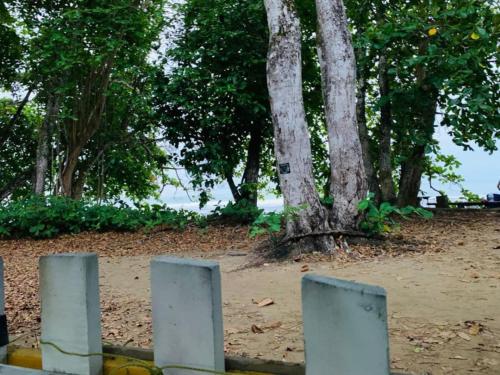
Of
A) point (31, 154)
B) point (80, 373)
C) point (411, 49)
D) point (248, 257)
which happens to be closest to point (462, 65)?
point (411, 49)

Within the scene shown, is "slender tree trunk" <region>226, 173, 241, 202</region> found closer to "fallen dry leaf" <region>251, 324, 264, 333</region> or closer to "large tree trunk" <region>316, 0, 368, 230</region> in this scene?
"large tree trunk" <region>316, 0, 368, 230</region>

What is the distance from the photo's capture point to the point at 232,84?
10648 mm

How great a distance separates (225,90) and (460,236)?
5591 mm

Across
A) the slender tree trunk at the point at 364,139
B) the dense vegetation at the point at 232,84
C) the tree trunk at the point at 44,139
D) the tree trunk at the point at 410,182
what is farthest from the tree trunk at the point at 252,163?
the tree trunk at the point at 44,139

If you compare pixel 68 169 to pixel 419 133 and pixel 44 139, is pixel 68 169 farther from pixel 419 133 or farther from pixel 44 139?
pixel 419 133

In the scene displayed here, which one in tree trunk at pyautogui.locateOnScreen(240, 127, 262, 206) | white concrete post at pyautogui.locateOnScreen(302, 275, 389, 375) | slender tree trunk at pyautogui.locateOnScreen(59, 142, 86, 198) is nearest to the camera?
white concrete post at pyautogui.locateOnScreen(302, 275, 389, 375)

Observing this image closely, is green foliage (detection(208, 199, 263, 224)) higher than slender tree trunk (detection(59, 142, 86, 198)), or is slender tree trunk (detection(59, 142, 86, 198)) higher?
slender tree trunk (detection(59, 142, 86, 198))

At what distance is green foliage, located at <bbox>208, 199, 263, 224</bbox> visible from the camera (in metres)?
11.1

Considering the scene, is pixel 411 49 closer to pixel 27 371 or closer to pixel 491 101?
pixel 491 101

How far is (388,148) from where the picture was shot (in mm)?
10766

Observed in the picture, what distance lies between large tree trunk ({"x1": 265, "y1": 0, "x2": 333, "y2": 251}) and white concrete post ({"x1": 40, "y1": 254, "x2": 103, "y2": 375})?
15.9 ft

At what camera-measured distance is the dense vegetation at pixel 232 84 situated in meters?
8.82

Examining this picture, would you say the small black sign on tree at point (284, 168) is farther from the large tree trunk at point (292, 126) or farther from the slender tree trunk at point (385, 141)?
the slender tree trunk at point (385, 141)

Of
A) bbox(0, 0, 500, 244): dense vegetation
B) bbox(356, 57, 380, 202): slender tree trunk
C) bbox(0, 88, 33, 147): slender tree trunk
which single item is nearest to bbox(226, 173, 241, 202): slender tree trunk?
bbox(0, 0, 500, 244): dense vegetation
